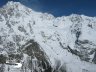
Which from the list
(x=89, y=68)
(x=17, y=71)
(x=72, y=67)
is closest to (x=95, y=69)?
(x=89, y=68)

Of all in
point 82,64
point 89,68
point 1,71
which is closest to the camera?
point 89,68

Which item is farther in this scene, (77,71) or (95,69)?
(95,69)

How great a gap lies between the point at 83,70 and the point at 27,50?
18484 cm

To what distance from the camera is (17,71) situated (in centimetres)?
4609

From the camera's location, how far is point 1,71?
3650cm

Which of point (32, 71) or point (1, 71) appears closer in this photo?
point (32, 71)

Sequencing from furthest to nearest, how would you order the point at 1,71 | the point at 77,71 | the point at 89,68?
the point at 1,71 → the point at 89,68 → the point at 77,71

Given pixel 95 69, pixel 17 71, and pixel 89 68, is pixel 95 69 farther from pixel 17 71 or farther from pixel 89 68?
pixel 17 71

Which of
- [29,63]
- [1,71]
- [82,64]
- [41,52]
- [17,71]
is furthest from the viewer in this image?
[41,52]

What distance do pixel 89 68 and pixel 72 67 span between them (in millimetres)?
1122

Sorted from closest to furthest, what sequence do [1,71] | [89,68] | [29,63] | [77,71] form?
[77,71] → [89,68] → [29,63] → [1,71]

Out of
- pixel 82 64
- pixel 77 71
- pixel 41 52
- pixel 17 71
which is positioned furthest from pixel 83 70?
pixel 41 52

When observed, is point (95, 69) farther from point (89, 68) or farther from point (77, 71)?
point (77, 71)

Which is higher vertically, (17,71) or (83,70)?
(83,70)
